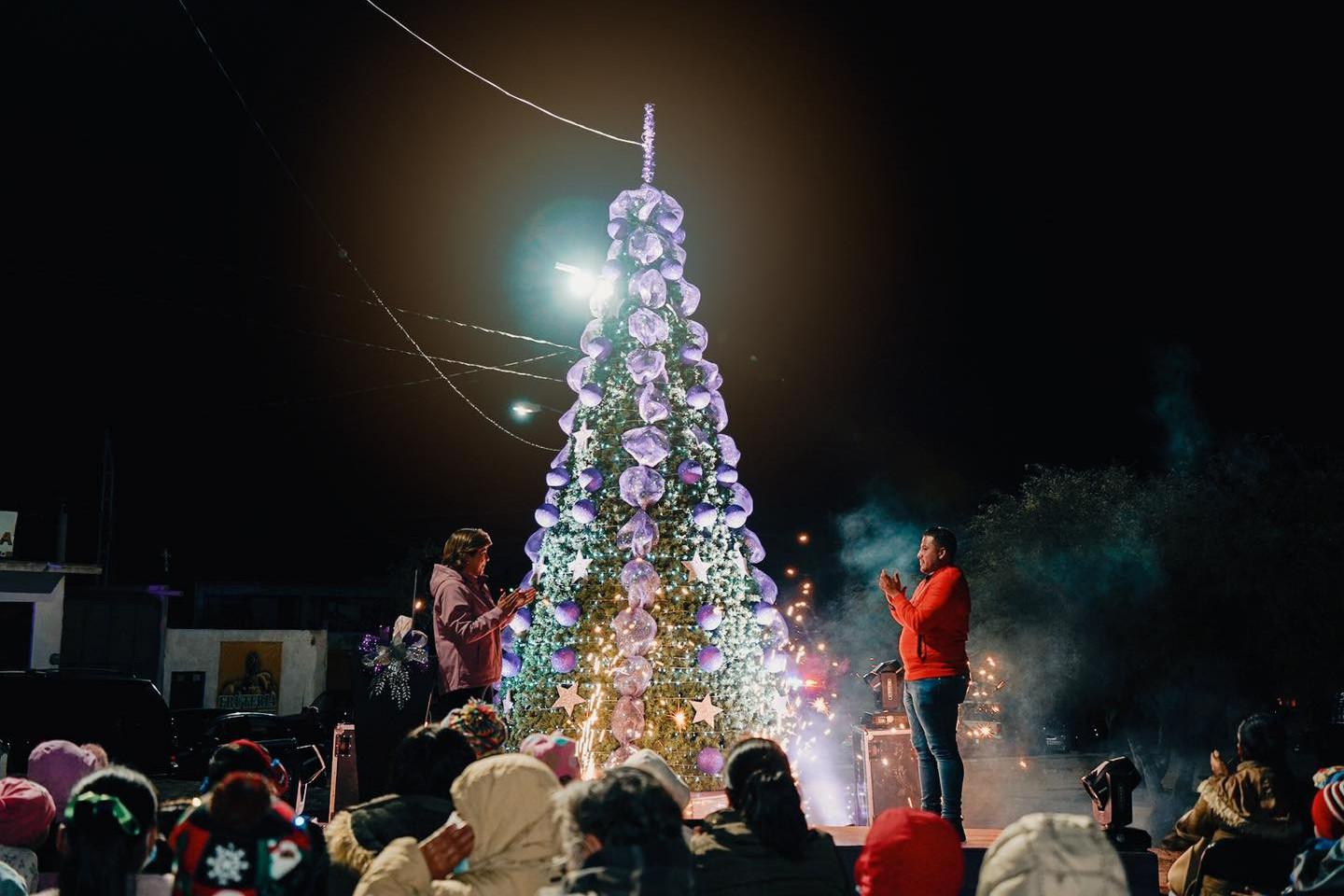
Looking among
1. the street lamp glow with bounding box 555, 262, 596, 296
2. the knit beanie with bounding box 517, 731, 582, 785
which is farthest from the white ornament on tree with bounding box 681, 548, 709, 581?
the knit beanie with bounding box 517, 731, 582, 785

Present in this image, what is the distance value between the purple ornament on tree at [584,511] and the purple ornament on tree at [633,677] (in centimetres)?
120

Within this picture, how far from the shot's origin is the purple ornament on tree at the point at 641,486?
8344 mm

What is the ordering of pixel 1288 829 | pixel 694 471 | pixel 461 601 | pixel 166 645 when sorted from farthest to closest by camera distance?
pixel 166 645 → pixel 694 471 → pixel 461 601 → pixel 1288 829

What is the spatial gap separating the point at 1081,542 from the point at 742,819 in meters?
19.1

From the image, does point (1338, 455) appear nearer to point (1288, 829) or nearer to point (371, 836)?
point (1288, 829)

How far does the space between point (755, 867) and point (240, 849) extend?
1639mm

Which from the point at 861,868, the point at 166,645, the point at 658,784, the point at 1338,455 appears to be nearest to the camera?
the point at 658,784

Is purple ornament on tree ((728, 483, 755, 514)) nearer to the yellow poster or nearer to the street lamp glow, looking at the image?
the street lamp glow

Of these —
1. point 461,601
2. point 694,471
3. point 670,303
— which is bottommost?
point 461,601

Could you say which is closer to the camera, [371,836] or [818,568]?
[371,836]

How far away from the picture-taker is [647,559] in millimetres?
8414

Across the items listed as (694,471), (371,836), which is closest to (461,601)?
(694,471)

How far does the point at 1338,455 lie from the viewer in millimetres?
18500

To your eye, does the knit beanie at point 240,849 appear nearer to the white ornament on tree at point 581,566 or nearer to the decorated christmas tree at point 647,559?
the decorated christmas tree at point 647,559
